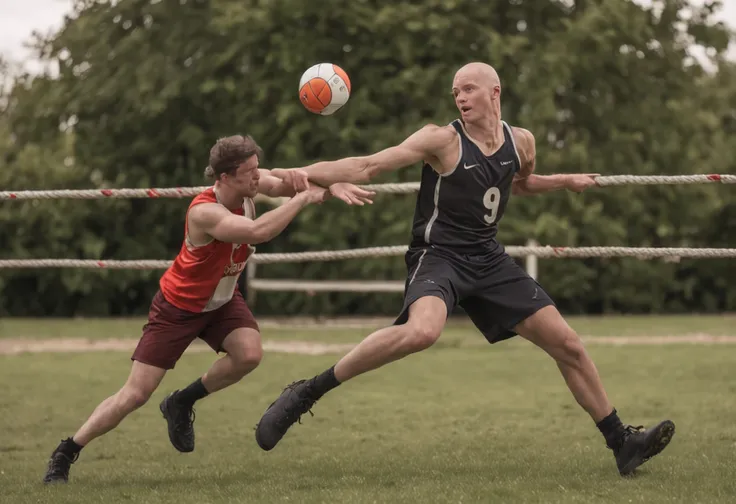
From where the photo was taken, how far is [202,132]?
68.8 ft

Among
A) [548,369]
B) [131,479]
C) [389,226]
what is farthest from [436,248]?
[389,226]

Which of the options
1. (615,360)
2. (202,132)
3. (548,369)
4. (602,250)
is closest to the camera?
(602,250)

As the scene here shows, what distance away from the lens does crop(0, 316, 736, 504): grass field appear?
19.2 ft

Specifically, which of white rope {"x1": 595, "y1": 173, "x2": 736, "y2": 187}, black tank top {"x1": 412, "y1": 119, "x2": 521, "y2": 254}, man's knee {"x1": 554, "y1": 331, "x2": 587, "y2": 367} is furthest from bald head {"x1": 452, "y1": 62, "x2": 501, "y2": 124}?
man's knee {"x1": 554, "y1": 331, "x2": 587, "y2": 367}

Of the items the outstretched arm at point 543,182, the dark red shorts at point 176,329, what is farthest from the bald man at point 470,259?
the dark red shorts at point 176,329

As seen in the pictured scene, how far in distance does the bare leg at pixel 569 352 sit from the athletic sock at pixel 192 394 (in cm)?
189

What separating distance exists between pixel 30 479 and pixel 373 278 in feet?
46.1

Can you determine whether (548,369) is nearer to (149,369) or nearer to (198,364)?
(198,364)

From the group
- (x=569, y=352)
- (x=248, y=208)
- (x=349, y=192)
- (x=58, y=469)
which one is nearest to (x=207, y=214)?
(x=248, y=208)

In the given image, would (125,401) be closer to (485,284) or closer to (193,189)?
(193,189)

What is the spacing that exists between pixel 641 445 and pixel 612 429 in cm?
21

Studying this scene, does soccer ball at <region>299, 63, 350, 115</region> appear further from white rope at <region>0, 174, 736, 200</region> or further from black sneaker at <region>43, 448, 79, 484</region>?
black sneaker at <region>43, 448, 79, 484</region>

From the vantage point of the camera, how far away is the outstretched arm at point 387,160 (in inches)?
235

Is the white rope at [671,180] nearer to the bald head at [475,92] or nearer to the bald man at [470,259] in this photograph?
the bald man at [470,259]
